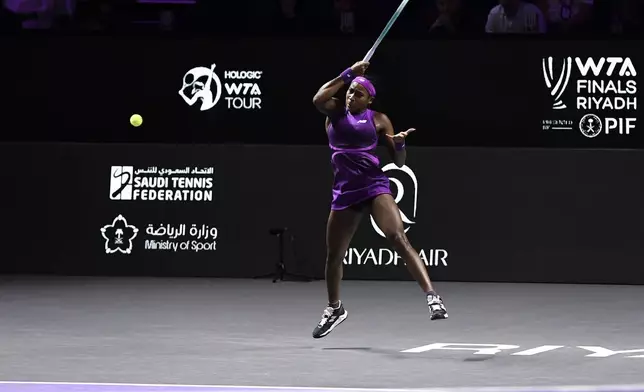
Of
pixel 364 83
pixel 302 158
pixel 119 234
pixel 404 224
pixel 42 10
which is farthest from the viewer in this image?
pixel 42 10

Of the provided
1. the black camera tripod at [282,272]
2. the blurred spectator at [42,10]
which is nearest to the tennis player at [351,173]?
the black camera tripod at [282,272]

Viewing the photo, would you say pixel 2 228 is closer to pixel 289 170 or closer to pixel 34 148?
pixel 34 148

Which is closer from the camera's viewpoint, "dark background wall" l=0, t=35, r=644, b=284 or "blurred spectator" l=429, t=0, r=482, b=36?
"dark background wall" l=0, t=35, r=644, b=284

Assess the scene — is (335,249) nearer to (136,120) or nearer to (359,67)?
(359,67)

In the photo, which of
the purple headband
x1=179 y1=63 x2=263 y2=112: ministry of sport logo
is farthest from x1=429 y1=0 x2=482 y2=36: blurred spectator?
the purple headband

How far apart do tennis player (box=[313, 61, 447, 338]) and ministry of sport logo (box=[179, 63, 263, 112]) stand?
4939 millimetres

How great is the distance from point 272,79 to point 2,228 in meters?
3.47

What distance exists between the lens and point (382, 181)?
10.8 meters

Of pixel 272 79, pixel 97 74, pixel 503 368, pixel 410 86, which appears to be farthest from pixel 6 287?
pixel 503 368

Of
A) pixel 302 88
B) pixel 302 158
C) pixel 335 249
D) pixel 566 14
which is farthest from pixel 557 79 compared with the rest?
pixel 335 249

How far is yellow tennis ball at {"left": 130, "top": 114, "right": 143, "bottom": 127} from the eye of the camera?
52.1 feet

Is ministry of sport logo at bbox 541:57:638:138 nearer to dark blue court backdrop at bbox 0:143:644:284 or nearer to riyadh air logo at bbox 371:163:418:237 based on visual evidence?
dark blue court backdrop at bbox 0:143:644:284

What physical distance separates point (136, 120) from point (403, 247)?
20.6 ft

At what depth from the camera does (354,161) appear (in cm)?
1073
